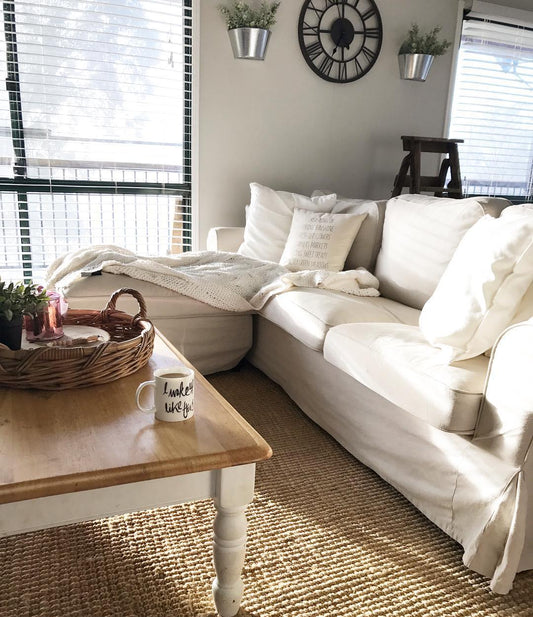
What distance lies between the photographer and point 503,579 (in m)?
1.31

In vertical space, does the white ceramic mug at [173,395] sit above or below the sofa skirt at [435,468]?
above

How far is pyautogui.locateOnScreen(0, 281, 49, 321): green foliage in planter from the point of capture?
1.30m

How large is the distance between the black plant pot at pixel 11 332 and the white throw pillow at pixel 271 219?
178 centimetres

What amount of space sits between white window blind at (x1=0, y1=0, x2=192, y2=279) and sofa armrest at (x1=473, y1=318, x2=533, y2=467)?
264 cm

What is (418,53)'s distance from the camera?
3.58m

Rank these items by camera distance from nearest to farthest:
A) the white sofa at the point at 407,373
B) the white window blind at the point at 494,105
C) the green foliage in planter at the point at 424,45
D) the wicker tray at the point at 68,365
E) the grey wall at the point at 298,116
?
the wicker tray at the point at 68,365
the white sofa at the point at 407,373
the grey wall at the point at 298,116
the green foliage in planter at the point at 424,45
the white window blind at the point at 494,105

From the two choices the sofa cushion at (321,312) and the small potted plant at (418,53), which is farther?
the small potted plant at (418,53)

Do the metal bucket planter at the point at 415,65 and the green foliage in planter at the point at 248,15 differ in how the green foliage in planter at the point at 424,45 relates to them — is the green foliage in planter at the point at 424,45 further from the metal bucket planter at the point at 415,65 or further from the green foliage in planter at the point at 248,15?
the green foliage in planter at the point at 248,15

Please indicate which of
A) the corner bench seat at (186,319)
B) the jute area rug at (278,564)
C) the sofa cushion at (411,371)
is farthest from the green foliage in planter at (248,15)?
the jute area rug at (278,564)

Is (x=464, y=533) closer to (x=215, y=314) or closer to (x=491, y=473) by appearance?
(x=491, y=473)

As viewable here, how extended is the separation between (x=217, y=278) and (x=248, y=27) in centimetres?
161

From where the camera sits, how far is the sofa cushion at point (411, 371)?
1.38 meters

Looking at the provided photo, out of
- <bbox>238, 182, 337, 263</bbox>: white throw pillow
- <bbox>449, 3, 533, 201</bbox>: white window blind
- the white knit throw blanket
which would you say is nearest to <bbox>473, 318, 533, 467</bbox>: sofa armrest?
the white knit throw blanket

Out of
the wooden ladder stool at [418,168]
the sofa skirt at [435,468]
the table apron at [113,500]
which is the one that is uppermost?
the wooden ladder stool at [418,168]
